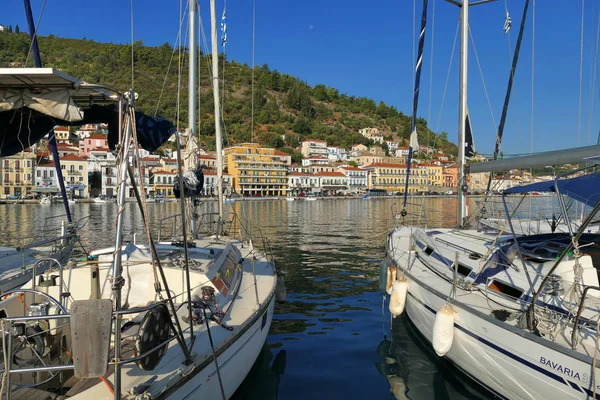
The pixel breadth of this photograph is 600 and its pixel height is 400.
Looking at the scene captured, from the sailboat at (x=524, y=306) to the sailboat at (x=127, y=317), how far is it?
2.82 meters

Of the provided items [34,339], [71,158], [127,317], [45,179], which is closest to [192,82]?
[127,317]

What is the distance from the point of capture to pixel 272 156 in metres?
106

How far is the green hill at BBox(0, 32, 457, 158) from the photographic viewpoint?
130875 mm

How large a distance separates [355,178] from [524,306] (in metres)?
113

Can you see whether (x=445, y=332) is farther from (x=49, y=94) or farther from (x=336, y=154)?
(x=336, y=154)

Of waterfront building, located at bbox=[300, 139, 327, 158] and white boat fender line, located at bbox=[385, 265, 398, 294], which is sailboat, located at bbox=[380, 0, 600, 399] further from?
waterfront building, located at bbox=[300, 139, 327, 158]

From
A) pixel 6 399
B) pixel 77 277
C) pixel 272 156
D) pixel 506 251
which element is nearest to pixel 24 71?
pixel 6 399

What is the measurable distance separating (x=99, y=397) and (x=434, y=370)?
5.03 metres

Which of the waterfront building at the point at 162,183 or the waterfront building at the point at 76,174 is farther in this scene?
the waterfront building at the point at 162,183

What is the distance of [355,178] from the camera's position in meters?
118

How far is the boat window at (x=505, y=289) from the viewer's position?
6240mm

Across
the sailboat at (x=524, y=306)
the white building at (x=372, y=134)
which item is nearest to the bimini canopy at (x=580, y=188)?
the sailboat at (x=524, y=306)

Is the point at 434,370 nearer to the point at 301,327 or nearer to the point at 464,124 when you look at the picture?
the point at 301,327

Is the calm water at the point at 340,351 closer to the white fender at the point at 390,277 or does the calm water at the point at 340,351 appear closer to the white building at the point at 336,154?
the white fender at the point at 390,277
